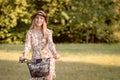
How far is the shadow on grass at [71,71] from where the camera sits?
12.5 m

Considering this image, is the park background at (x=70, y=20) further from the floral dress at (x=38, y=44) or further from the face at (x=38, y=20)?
the face at (x=38, y=20)

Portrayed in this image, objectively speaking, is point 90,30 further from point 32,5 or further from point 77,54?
point 77,54

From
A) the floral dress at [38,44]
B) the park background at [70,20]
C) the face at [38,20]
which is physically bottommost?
the park background at [70,20]

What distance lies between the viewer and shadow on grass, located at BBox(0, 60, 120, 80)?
41.0ft

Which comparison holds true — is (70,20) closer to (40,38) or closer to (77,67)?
(77,67)

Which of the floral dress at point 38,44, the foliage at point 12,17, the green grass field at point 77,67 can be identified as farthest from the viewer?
the foliage at point 12,17

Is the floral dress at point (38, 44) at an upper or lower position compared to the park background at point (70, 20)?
upper

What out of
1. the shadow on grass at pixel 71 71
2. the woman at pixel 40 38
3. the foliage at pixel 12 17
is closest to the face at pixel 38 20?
the woman at pixel 40 38

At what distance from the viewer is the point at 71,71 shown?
1370 cm

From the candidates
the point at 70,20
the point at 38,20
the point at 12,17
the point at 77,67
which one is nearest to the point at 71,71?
the point at 77,67

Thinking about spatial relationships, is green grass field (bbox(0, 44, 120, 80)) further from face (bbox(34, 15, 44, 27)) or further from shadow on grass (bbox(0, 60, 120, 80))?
face (bbox(34, 15, 44, 27))

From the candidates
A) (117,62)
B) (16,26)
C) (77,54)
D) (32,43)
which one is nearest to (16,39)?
(16,26)

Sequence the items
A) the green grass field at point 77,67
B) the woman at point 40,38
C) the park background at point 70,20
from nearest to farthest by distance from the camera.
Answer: the woman at point 40,38, the green grass field at point 77,67, the park background at point 70,20

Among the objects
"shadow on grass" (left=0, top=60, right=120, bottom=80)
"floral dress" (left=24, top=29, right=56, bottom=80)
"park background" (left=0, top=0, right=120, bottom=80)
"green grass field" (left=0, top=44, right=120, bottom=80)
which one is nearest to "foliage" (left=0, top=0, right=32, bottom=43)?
"park background" (left=0, top=0, right=120, bottom=80)
